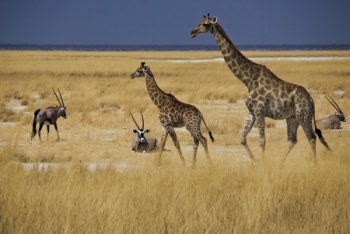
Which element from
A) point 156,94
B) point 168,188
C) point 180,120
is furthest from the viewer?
point 156,94

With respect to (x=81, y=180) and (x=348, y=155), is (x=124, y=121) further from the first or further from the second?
(x=81, y=180)

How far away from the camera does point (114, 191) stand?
26.5ft

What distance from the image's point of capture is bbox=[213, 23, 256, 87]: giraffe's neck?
10758mm

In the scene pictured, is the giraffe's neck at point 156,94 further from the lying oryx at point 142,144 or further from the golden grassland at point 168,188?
the lying oryx at point 142,144

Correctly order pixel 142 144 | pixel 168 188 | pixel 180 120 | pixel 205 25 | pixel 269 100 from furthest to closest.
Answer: pixel 142 144, pixel 180 120, pixel 205 25, pixel 269 100, pixel 168 188

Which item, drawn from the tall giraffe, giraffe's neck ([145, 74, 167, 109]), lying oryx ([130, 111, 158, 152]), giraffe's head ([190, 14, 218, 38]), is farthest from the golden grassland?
giraffe's head ([190, 14, 218, 38])

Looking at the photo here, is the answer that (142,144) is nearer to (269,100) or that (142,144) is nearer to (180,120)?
(180,120)

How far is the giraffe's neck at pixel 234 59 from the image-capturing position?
10.8m

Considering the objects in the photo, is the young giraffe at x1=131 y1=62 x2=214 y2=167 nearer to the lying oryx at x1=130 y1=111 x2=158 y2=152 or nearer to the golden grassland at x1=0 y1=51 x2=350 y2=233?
the golden grassland at x1=0 y1=51 x2=350 y2=233

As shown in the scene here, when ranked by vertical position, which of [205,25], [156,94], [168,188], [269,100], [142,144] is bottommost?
[142,144]

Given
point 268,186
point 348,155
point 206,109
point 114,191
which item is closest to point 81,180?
point 114,191

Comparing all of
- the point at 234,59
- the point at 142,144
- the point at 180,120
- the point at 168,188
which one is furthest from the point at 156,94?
the point at 168,188

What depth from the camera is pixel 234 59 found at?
35.7 ft

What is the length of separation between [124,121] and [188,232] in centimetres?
1208
